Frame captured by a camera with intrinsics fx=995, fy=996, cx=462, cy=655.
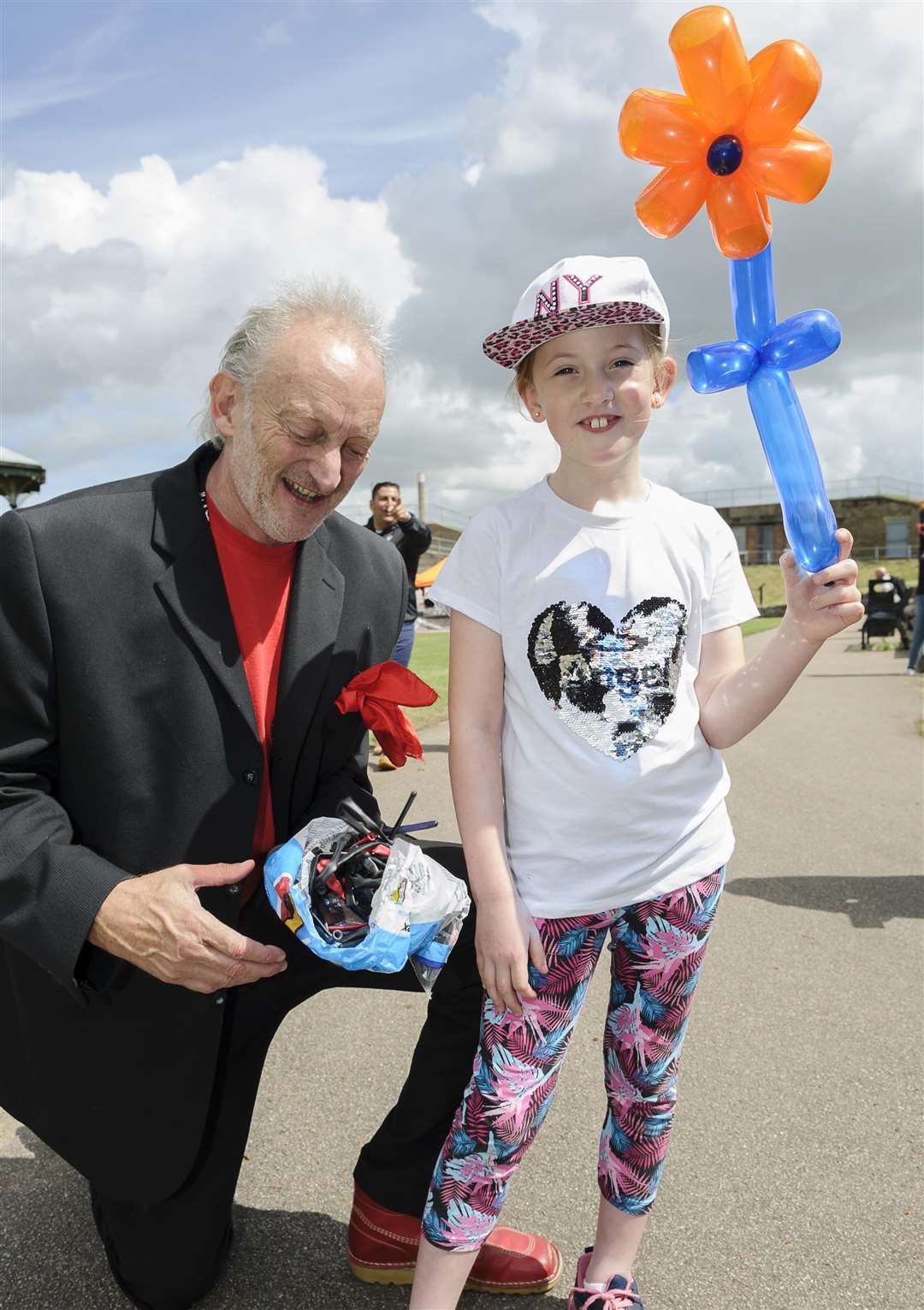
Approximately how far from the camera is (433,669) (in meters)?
15.0

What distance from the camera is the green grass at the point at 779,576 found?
3919 centimetres

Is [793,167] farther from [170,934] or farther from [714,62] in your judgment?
[170,934]

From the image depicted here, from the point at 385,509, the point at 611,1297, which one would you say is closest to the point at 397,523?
the point at 385,509

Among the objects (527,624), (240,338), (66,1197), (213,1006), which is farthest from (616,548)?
(66,1197)

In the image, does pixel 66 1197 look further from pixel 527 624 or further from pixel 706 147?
pixel 706 147

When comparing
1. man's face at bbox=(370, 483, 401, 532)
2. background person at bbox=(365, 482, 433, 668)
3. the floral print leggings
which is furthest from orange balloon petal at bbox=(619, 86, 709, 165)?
man's face at bbox=(370, 483, 401, 532)

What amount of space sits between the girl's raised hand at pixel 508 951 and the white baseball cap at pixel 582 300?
A: 1.13 m

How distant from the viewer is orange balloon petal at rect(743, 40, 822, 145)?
72.8 inches

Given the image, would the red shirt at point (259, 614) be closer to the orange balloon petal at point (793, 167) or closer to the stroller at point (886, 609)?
the orange balloon petal at point (793, 167)

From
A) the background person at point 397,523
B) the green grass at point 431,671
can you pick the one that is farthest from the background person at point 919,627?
the background person at point 397,523

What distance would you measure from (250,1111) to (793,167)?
2.41 metres

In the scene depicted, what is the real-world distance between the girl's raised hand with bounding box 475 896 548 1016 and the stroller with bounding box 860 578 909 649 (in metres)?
17.5

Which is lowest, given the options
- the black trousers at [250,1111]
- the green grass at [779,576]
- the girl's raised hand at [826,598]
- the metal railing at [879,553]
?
the black trousers at [250,1111]

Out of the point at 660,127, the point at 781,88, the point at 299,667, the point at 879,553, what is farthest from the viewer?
the point at 879,553
